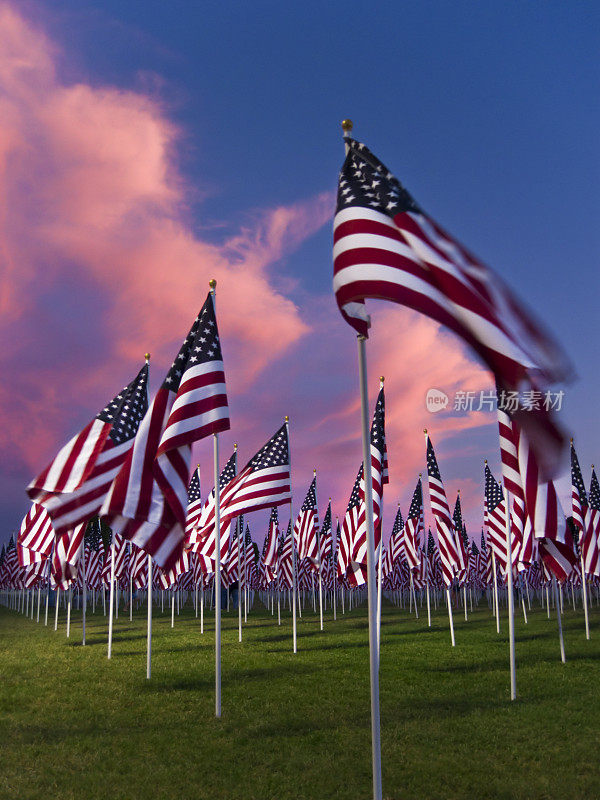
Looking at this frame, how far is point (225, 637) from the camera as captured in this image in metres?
33.6

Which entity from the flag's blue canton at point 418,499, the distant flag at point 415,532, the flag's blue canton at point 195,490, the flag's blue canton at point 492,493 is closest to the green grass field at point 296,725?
the flag's blue canton at point 492,493

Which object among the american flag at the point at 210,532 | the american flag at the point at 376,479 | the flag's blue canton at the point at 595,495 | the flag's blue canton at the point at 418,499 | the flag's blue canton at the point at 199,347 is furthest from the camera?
the flag's blue canton at the point at 418,499

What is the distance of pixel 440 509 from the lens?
2558cm

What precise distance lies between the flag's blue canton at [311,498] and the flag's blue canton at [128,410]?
744 inches

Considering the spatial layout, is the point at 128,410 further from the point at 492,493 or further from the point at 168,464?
the point at 492,493

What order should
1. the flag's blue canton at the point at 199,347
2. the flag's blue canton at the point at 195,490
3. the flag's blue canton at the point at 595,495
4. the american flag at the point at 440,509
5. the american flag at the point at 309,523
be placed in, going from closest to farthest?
the flag's blue canton at the point at 199,347, the american flag at the point at 440,509, the american flag at the point at 309,523, the flag's blue canton at the point at 195,490, the flag's blue canton at the point at 595,495

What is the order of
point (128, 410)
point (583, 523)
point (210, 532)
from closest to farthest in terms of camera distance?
point (128, 410), point (210, 532), point (583, 523)

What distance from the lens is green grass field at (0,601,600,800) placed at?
10.9m

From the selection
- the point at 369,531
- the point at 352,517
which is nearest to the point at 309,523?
the point at 352,517

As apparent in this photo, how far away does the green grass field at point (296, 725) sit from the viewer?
10875 millimetres

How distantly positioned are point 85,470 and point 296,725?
25.9ft

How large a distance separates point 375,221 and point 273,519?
4129 centimetres

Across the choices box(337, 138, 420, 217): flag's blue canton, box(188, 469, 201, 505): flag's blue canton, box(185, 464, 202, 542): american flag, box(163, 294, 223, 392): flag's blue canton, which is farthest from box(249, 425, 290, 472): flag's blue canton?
box(337, 138, 420, 217): flag's blue canton

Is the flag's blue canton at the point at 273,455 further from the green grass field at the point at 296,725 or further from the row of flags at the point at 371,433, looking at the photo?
the green grass field at the point at 296,725
